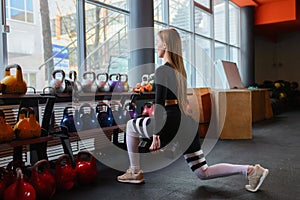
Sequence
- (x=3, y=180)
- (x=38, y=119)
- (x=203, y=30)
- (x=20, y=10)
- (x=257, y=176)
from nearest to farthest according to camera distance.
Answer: (x=3, y=180) → (x=257, y=176) → (x=38, y=119) → (x=20, y=10) → (x=203, y=30)

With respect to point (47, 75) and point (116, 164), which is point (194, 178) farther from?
point (47, 75)

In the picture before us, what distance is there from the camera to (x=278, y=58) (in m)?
12.1

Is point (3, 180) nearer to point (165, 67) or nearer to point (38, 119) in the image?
point (38, 119)

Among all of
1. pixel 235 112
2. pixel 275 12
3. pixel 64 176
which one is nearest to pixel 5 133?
pixel 64 176

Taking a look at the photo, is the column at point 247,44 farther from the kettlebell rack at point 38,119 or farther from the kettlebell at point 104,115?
the kettlebell at point 104,115

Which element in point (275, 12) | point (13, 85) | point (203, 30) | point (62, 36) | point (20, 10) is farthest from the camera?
point (275, 12)

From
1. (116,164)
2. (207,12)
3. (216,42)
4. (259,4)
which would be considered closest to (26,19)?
(116,164)

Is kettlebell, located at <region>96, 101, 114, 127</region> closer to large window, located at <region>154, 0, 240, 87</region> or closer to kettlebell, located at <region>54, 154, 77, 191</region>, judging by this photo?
kettlebell, located at <region>54, 154, 77, 191</region>

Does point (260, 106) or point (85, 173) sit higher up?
point (260, 106)

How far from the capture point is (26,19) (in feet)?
11.3

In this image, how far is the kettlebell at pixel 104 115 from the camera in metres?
3.14

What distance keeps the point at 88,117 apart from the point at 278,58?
11018mm

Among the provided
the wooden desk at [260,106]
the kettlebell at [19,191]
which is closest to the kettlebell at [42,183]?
the kettlebell at [19,191]

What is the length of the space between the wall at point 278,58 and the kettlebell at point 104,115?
379 inches
